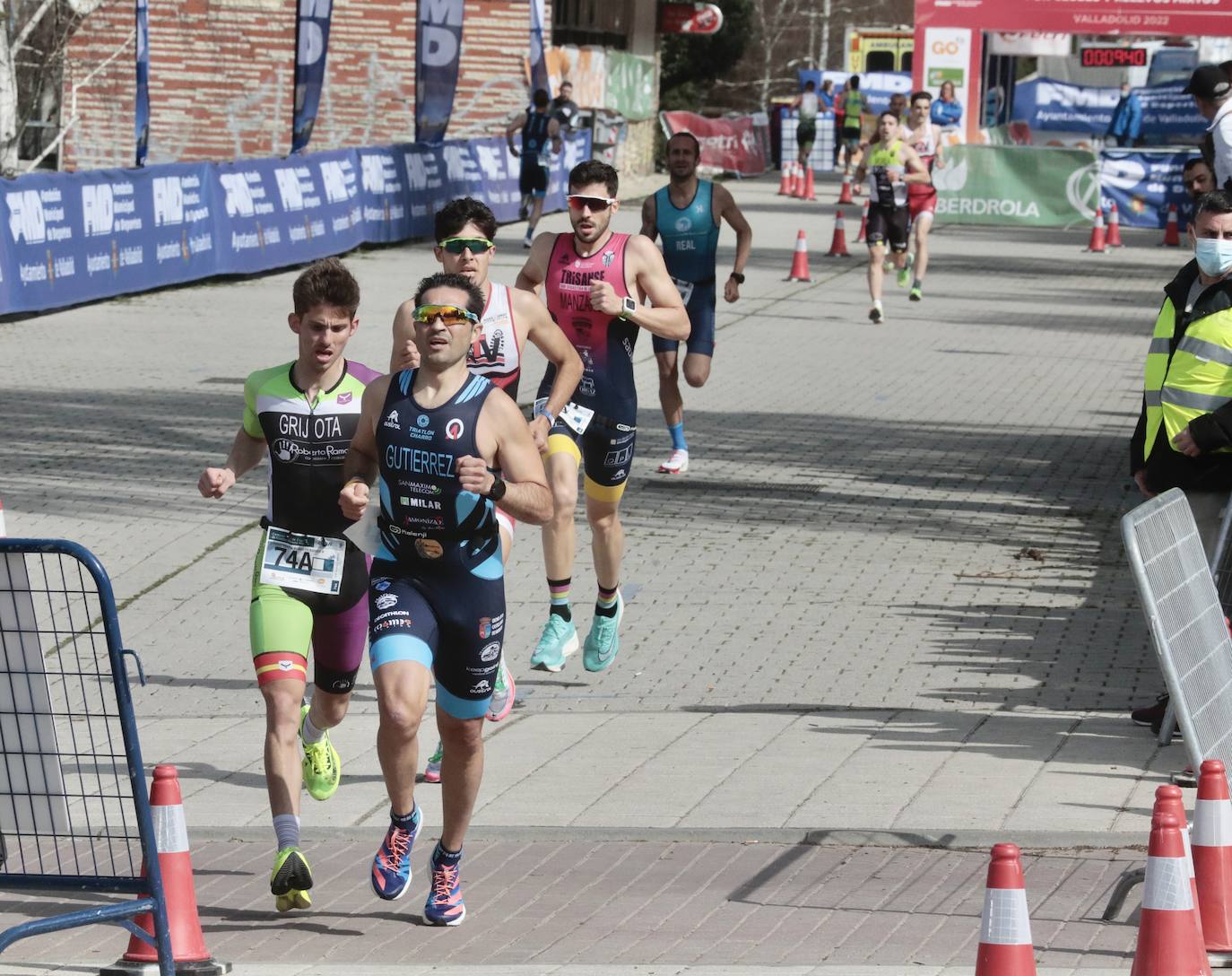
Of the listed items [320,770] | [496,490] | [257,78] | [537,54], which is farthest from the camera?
[257,78]

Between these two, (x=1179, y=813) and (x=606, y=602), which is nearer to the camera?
(x=1179, y=813)

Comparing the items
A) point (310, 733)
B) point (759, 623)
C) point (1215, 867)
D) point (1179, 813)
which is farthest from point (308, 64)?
point (1179, 813)

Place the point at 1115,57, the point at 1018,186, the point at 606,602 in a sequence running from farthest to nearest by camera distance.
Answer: the point at 1115,57
the point at 1018,186
the point at 606,602

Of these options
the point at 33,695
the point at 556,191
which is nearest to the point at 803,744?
the point at 33,695

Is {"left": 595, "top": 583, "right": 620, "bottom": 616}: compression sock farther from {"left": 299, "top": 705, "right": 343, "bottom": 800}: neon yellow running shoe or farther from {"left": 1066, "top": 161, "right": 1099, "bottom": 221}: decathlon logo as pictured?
{"left": 1066, "top": 161, "right": 1099, "bottom": 221}: decathlon logo

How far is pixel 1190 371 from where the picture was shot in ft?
25.7

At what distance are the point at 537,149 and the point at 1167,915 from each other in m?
24.9

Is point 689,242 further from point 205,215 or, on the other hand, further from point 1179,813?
point 205,215

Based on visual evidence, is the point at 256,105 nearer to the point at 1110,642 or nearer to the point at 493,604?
the point at 1110,642

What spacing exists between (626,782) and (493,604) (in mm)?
1605

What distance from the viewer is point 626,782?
24.5 ft

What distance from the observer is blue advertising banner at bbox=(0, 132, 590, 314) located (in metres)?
20.1

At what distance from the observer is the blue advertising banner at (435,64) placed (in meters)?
30.1

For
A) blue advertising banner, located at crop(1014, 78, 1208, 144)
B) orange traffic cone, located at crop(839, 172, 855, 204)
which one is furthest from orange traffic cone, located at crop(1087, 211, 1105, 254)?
blue advertising banner, located at crop(1014, 78, 1208, 144)
